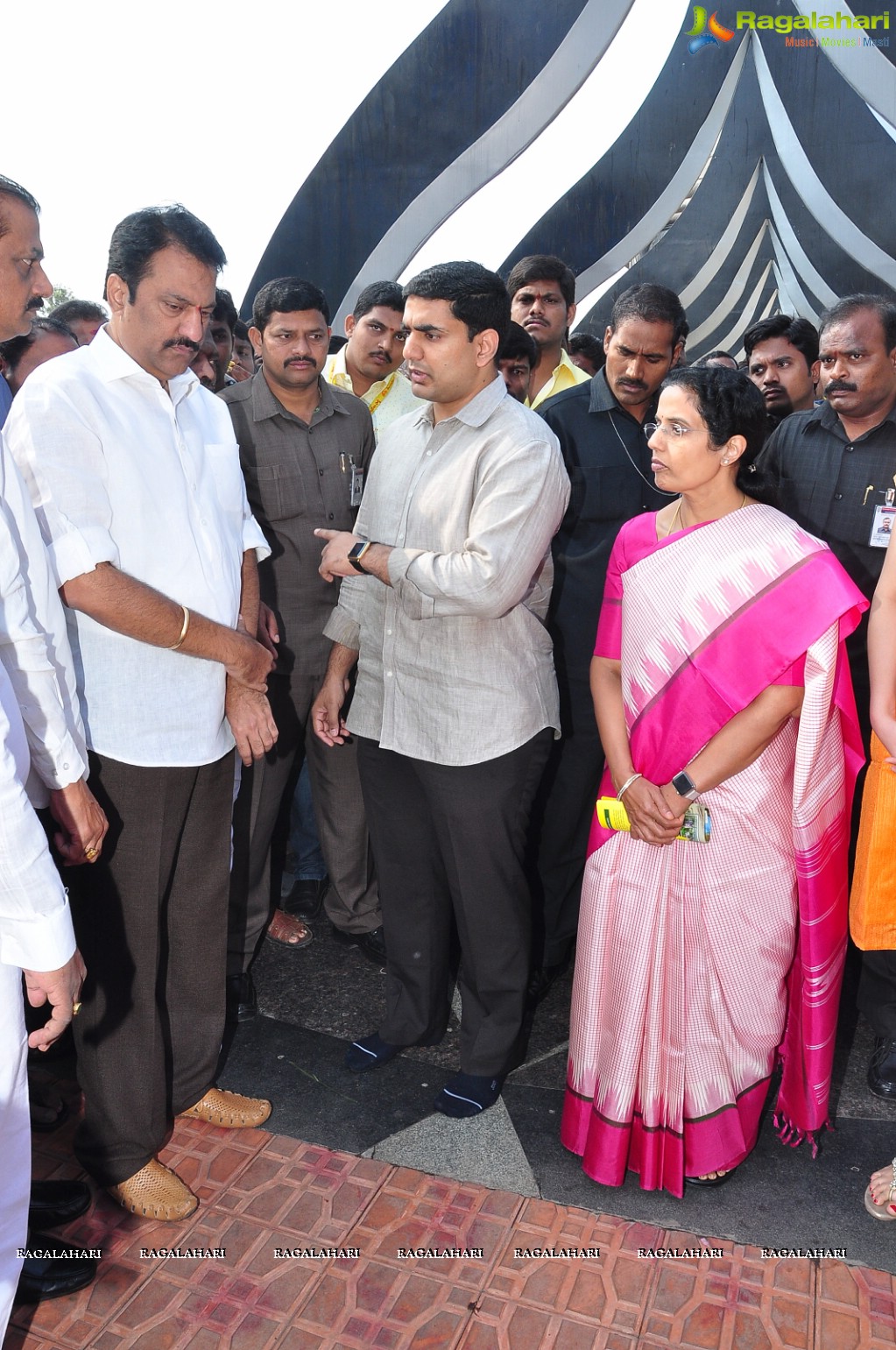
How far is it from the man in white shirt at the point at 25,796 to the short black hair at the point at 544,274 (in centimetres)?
281

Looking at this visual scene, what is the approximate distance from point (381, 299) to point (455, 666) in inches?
90.1

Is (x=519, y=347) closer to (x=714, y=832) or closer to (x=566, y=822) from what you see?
(x=566, y=822)

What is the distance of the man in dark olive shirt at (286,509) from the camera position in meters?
3.18

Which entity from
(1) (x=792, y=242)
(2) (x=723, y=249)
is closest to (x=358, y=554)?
(1) (x=792, y=242)

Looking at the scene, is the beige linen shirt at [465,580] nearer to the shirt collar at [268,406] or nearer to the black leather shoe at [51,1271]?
the shirt collar at [268,406]

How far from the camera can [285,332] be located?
317cm

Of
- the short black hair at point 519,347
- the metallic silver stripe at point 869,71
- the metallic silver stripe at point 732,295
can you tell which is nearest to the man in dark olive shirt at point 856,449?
the short black hair at point 519,347

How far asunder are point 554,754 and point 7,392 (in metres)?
1.99

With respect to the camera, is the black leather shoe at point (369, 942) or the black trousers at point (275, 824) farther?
the black leather shoe at point (369, 942)

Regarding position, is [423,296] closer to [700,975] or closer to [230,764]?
[230,764]

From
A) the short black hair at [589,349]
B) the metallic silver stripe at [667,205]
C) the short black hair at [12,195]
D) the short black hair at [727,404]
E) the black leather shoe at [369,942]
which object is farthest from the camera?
the metallic silver stripe at [667,205]

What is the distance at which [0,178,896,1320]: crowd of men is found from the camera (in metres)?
2.02

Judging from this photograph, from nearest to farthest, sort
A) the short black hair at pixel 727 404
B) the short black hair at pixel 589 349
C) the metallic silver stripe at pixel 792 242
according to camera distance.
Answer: the short black hair at pixel 727 404, the short black hair at pixel 589 349, the metallic silver stripe at pixel 792 242

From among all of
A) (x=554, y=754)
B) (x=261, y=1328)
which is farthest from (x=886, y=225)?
(x=261, y=1328)
